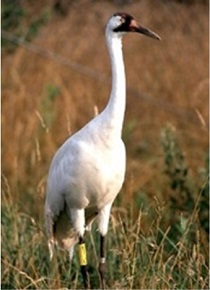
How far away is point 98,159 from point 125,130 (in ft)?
13.6

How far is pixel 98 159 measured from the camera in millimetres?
6000

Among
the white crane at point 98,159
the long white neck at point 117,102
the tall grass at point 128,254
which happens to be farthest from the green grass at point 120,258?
the long white neck at point 117,102

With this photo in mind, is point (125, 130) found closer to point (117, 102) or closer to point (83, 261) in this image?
point (83, 261)

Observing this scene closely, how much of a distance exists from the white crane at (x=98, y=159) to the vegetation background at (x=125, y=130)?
0.80ft

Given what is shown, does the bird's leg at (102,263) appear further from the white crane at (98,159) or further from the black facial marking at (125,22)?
the black facial marking at (125,22)

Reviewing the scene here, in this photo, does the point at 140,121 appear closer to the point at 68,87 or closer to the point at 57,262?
the point at 68,87

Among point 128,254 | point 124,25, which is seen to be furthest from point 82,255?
point 124,25

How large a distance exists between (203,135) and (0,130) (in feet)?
6.07

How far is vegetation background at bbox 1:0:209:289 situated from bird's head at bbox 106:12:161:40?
902 millimetres

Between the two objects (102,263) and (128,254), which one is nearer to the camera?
(128,254)

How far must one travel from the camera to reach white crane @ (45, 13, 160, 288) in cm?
600

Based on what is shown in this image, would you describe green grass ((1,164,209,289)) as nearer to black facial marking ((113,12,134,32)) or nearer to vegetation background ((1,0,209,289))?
vegetation background ((1,0,209,289))

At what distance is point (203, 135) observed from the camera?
10.8 m

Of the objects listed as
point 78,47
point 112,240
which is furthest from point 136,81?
point 112,240
